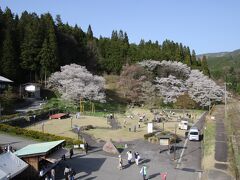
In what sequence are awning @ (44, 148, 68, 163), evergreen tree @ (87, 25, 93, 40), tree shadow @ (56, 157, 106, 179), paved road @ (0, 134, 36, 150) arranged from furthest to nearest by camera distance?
evergreen tree @ (87, 25, 93, 40) → paved road @ (0, 134, 36, 150) → tree shadow @ (56, 157, 106, 179) → awning @ (44, 148, 68, 163)

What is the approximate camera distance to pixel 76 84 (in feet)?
169

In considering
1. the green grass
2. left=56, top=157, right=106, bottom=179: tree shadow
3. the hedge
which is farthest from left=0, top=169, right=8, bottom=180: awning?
the green grass

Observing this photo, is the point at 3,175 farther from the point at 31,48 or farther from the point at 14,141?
the point at 31,48

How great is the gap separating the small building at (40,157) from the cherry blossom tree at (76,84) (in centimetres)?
3101

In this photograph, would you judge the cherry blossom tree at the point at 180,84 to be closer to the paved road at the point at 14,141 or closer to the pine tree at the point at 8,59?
the pine tree at the point at 8,59

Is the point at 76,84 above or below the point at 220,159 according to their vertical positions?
above

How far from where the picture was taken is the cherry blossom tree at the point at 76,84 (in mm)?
51219

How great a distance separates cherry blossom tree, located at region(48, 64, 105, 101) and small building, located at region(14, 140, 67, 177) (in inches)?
1221

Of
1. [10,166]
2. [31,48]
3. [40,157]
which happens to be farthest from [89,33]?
[10,166]

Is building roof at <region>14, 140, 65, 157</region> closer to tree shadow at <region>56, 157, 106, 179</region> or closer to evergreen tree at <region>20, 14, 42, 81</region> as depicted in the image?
tree shadow at <region>56, 157, 106, 179</region>

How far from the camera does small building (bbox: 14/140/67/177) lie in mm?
18297

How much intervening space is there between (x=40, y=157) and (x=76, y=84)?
33270mm

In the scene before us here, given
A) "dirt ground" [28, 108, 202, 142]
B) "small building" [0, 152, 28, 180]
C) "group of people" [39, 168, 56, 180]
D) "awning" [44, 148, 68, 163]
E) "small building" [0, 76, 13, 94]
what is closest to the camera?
"small building" [0, 152, 28, 180]

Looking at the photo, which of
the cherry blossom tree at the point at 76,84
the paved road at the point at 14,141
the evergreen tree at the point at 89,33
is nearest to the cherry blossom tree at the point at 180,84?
the cherry blossom tree at the point at 76,84
